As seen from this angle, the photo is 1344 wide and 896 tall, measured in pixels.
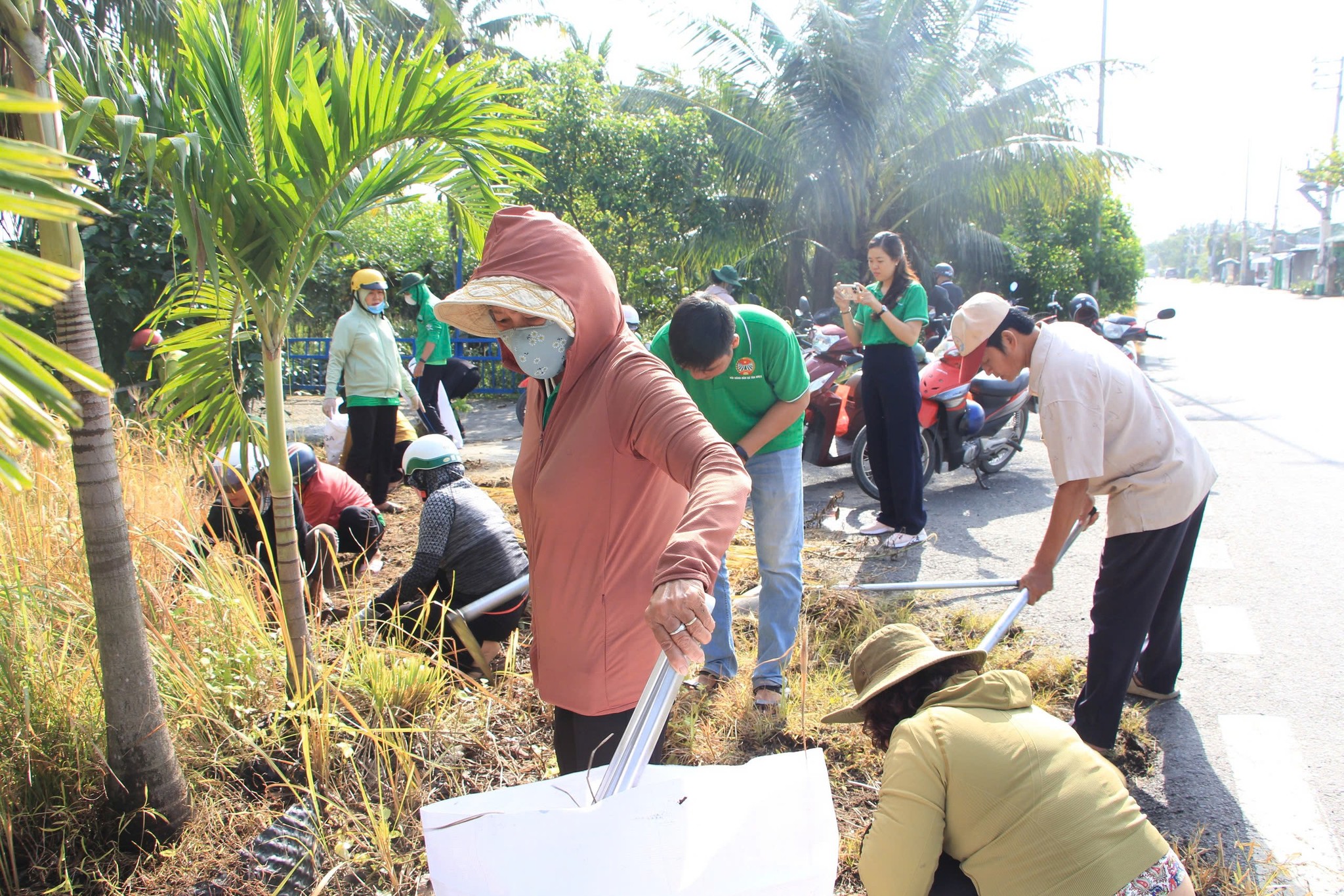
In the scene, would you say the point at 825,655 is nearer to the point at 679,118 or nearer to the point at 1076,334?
the point at 1076,334

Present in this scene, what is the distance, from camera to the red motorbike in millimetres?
6891

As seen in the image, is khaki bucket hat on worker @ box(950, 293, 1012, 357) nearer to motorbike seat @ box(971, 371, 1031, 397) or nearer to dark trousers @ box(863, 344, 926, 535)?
dark trousers @ box(863, 344, 926, 535)

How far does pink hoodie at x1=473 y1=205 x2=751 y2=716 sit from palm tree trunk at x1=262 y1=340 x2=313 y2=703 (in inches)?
49.2

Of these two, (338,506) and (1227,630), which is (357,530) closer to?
(338,506)

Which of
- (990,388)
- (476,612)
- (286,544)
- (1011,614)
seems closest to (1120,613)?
(1011,614)

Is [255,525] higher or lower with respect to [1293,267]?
higher

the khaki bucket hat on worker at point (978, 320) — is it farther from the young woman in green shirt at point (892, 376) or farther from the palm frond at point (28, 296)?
the palm frond at point (28, 296)

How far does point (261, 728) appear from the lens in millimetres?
3008

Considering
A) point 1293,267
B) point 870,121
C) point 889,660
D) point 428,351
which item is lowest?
point 1293,267

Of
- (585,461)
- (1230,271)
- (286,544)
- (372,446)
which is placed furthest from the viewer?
(1230,271)

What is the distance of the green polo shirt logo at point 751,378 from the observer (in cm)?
359

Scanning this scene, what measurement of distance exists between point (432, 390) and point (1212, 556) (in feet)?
20.5

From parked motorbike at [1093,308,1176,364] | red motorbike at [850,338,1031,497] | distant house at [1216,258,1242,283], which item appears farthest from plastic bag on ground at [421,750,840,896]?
distant house at [1216,258,1242,283]

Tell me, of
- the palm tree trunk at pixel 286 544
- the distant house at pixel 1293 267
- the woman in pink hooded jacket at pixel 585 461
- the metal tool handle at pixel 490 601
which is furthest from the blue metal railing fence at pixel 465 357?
the distant house at pixel 1293 267
